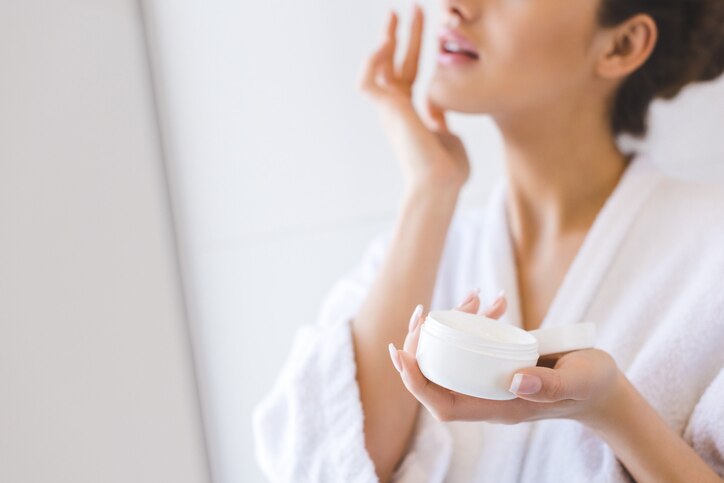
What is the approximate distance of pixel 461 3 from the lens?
688 millimetres

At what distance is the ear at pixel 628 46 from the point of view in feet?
2.27

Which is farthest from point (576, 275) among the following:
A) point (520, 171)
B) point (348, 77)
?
point (348, 77)

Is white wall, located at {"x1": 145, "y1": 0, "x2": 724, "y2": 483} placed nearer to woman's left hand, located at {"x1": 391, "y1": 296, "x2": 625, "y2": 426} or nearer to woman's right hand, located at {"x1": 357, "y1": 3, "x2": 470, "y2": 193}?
woman's right hand, located at {"x1": 357, "y1": 3, "x2": 470, "y2": 193}

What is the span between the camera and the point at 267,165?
0.90 metres

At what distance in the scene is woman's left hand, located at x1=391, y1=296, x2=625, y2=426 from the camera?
1.42ft

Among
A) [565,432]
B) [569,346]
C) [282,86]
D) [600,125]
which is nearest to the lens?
[569,346]

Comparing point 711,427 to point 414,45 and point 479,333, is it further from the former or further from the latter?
point 414,45

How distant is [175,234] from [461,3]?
44 centimetres

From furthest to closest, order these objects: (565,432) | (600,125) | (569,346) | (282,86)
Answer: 1. (282,86)
2. (600,125)
3. (565,432)
4. (569,346)

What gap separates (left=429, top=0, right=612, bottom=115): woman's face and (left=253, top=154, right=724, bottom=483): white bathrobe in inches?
5.1

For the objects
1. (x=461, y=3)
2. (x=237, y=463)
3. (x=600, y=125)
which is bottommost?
(x=237, y=463)

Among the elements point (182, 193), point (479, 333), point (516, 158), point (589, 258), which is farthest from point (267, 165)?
point (479, 333)

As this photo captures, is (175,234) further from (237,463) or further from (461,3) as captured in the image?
(461,3)

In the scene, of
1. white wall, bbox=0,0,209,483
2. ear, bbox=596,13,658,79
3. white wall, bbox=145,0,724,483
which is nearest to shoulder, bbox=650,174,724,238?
ear, bbox=596,13,658,79
